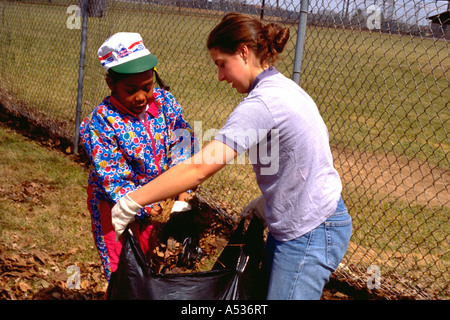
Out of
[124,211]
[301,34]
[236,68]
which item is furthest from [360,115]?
[124,211]

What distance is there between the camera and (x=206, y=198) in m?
4.74

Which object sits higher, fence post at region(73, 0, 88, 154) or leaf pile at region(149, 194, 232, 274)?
fence post at region(73, 0, 88, 154)

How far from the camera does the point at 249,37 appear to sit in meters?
1.91

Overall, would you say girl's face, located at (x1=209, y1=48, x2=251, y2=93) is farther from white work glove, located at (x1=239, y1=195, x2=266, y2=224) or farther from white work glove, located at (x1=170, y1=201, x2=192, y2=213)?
white work glove, located at (x1=170, y1=201, x2=192, y2=213)

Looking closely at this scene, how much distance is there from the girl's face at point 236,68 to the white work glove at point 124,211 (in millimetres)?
671

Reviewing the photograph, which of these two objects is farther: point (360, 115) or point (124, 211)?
point (360, 115)

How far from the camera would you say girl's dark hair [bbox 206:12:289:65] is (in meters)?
1.92

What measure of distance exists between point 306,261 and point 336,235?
19 centimetres

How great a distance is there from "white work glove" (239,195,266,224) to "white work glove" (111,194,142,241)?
639 millimetres

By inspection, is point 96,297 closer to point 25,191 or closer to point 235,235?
point 235,235

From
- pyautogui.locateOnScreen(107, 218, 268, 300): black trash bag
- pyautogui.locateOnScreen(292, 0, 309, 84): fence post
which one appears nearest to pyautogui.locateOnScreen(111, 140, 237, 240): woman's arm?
pyautogui.locateOnScreen(107, 218, 268, 300): black trash bag

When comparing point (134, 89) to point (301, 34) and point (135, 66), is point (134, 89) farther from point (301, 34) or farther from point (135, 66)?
point (301, 34)

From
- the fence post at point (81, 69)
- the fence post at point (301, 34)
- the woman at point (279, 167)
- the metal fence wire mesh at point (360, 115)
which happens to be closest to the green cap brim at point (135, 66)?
the metal fence wire mesh at point (360, 115)

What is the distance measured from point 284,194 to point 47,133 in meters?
5.28
